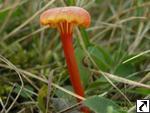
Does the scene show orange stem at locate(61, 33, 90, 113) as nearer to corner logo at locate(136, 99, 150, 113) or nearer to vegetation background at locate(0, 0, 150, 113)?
vegetation background at locate(0, 0, 150, 113)

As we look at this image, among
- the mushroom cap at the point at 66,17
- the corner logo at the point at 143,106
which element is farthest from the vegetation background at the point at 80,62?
the mushroom cap at the point at 66,17

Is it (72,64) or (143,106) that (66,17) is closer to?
(72,64)

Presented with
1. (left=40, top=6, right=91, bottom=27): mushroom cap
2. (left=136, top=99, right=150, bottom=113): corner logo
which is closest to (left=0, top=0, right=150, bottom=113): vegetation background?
(left=136, top=99, right=150, bottom=113): corner logo

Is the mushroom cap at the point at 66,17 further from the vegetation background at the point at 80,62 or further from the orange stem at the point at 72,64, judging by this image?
the vegetation background at the point at 80,62

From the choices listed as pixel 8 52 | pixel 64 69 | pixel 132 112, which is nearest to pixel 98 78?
pixel 64 69

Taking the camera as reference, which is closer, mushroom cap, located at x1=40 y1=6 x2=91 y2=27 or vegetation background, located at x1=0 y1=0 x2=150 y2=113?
mushroom cap, located at x1=40 y1=6 x2=91 y2=27
